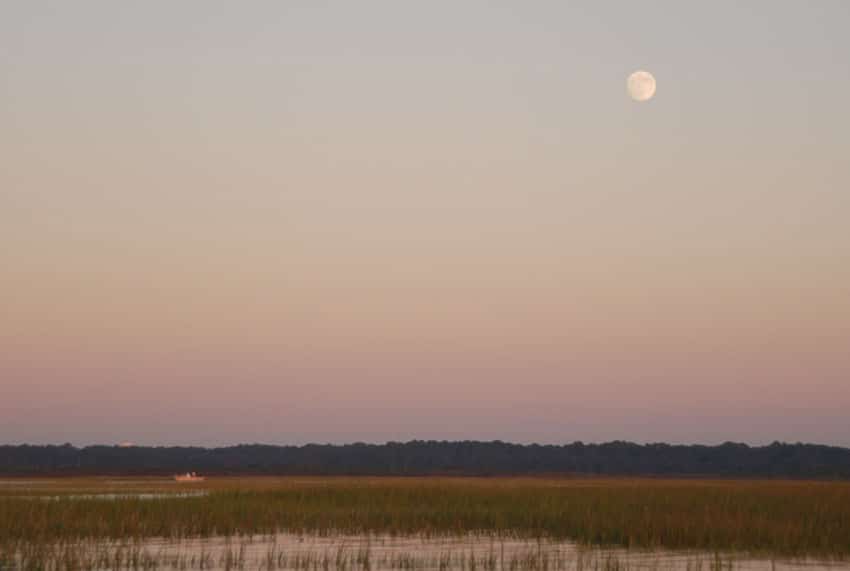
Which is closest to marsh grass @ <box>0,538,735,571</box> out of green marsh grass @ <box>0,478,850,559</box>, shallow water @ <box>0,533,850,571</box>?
shallow water @ <box>0,533,850,571</box>

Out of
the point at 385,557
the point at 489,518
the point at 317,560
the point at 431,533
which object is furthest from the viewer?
the point at 489,518

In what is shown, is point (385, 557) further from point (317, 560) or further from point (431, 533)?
point (431, 533)

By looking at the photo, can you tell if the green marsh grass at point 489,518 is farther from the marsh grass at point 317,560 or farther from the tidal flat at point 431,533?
the marsh grass at point 317,560

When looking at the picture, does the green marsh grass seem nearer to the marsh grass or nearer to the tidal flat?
the tidal flat

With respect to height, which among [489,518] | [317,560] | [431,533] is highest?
[489,518]

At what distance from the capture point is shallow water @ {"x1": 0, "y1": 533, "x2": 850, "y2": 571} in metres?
28.4

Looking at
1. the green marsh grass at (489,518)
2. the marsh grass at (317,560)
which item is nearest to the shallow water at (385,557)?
the marsh grass at (317,560)

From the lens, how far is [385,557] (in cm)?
3075

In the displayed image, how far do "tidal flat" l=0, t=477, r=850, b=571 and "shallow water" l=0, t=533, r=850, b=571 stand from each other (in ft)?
0.17

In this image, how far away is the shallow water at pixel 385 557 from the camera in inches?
1118

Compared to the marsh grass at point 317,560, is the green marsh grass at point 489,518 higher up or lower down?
higher up

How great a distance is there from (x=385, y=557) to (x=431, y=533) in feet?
25.3

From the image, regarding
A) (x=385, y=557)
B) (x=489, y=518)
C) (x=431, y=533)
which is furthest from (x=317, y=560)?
(x=489, y=518)

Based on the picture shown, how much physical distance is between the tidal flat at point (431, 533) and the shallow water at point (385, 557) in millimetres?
53
